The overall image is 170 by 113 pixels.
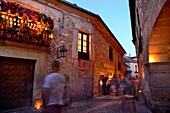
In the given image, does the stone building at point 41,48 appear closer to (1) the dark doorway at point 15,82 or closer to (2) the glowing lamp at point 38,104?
(1) the dark doorway at point 15,82

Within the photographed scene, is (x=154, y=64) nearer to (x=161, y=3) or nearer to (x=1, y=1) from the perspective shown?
(x=161, y=3)

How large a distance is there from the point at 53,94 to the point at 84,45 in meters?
A: 7.38

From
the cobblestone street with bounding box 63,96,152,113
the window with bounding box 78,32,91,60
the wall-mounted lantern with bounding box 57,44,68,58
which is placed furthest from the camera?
the window with bounding box 78,32,91,60

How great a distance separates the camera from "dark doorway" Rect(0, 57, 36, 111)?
6.60 m

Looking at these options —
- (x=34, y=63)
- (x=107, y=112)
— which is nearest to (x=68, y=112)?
(x=107, y=112)

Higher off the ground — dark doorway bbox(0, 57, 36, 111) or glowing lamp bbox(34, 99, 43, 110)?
dark doorway bbox(0, 57, 36, 111)

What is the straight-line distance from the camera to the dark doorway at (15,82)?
21.7ft

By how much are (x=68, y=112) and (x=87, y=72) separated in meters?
4.26

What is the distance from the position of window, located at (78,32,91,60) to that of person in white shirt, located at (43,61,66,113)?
6.61m

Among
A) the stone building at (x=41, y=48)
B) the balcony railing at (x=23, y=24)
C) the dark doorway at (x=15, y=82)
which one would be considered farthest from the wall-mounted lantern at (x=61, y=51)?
the dark doorway at (x=15, y=82)

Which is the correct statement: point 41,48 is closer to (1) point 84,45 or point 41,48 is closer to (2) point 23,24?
(2) point 23,24

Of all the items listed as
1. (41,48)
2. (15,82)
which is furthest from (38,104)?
(41,48)

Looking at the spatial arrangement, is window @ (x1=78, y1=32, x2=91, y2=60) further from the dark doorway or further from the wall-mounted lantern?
the dark doorway

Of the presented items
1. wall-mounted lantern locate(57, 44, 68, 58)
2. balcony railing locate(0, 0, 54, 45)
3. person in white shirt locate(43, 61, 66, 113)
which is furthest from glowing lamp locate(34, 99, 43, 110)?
person in white shirt locate(43, 61, 66, 113)
